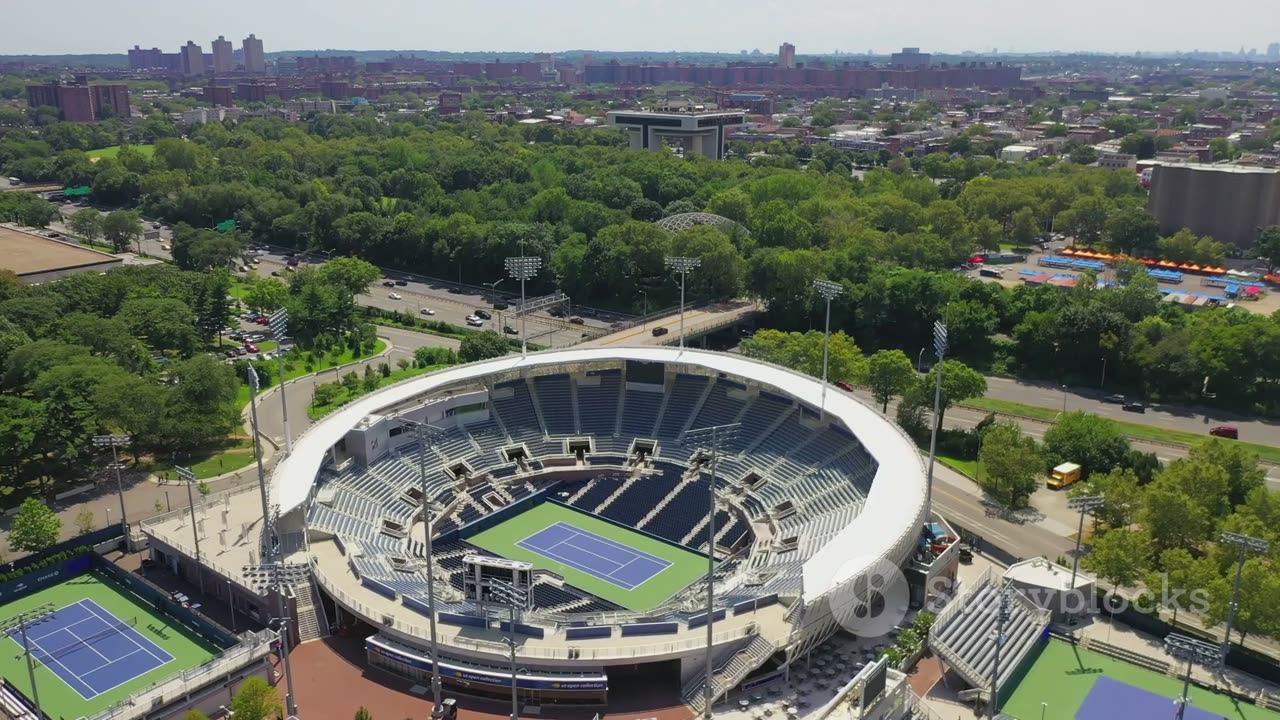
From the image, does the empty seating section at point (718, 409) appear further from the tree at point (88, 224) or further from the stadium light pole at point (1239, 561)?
the tree at point (88, 224)

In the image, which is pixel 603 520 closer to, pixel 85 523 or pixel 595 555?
pixel 595 555

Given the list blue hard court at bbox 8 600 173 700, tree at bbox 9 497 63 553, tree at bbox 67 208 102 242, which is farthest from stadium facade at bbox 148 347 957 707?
tree at bbox 67 208 102 242

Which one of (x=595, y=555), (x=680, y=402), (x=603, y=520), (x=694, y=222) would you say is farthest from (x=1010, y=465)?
(x=694, y=222)

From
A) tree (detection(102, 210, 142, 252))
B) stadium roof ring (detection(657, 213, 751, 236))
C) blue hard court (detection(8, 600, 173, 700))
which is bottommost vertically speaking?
blue hard court (detection(8, 600, 173, 700))

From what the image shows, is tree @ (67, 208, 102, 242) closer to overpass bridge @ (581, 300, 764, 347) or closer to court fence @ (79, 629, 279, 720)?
overpass bridge @ (581, 300, 764, 347)

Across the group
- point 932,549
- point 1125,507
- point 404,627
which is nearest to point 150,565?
point 404,627

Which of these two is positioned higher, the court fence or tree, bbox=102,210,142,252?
tree, bbox=102,210,142,252

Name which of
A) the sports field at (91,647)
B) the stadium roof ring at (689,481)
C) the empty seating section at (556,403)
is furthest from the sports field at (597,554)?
the sports field at (91,647)
